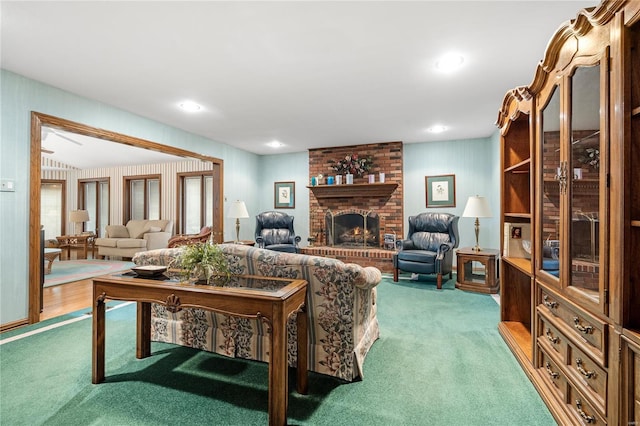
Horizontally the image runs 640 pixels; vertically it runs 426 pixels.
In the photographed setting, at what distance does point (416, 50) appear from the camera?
2602mm

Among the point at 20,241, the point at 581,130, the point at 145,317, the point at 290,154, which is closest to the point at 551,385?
the point at 581,130

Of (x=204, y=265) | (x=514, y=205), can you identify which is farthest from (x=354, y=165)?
(x=204, y=265)

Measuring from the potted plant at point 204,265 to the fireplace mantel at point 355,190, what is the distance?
176 inches

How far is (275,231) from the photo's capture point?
20.6ft

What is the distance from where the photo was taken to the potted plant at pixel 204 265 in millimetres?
1905

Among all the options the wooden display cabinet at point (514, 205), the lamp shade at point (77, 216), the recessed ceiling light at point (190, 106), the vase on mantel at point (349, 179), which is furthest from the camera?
the lamp shade at point (77, 216)

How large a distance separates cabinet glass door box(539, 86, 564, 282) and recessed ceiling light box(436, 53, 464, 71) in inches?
40.5

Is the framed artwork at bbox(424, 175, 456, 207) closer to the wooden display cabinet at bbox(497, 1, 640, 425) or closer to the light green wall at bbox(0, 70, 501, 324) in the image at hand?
the light green wall at bbox(0, 70, 501, 324)

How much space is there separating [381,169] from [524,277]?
3723 millimetres

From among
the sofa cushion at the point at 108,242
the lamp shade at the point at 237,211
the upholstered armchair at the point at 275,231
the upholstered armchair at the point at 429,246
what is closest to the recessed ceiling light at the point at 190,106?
the lamp shade at the point at 237,211

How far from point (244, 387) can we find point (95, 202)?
9267mm

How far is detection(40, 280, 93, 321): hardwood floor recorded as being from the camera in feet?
11.3

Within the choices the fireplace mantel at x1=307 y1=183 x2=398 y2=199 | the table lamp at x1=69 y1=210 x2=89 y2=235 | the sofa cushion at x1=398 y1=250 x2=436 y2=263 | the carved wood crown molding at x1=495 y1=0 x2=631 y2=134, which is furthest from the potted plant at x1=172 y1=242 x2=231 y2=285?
the table lamp at x1=69 y1=210 x2=89 y2=235

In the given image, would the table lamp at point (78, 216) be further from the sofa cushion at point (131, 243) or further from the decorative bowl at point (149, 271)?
the decorative bowl at point (149, 271)
